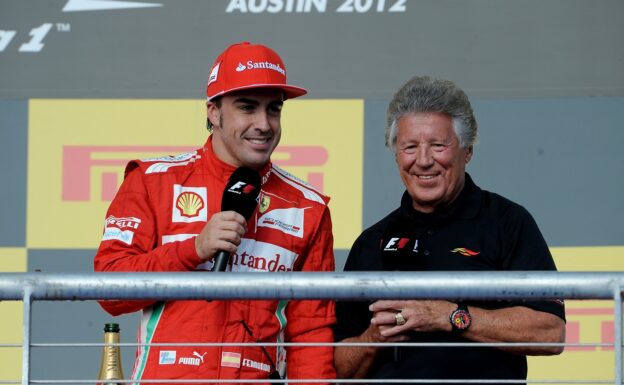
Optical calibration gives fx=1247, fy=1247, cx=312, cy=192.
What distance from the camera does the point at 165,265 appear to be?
7.33ft

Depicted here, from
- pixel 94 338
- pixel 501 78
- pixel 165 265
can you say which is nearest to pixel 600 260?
pixel 501 78

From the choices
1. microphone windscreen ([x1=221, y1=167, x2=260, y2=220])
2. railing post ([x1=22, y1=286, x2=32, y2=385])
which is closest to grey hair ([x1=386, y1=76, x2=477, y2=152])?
microphone windscreen ([x1=221, y1=167, x2=260, y2=220])

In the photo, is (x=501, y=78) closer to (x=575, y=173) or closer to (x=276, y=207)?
(x=575, y=173)

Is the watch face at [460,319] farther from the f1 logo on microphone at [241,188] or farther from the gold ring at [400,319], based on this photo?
the f1 logo on microphone at [241,188]

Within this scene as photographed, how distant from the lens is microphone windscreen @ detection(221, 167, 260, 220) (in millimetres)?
2248

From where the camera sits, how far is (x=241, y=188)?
7.42 ft

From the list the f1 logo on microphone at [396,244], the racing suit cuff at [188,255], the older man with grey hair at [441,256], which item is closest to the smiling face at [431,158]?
the older man with grey hair at [441,256]

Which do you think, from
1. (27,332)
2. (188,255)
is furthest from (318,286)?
(188,255)

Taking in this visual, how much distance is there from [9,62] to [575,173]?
166 cm

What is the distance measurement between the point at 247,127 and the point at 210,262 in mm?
271

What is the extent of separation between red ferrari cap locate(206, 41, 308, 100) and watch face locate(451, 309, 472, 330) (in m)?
0.55

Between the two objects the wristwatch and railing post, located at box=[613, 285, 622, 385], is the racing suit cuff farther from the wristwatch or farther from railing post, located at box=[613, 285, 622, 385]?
railing post, located at box=[613, 285, 622, 385]

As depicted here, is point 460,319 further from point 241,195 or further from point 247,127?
point 247,127

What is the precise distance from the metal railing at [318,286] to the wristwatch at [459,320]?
52 centimetres
